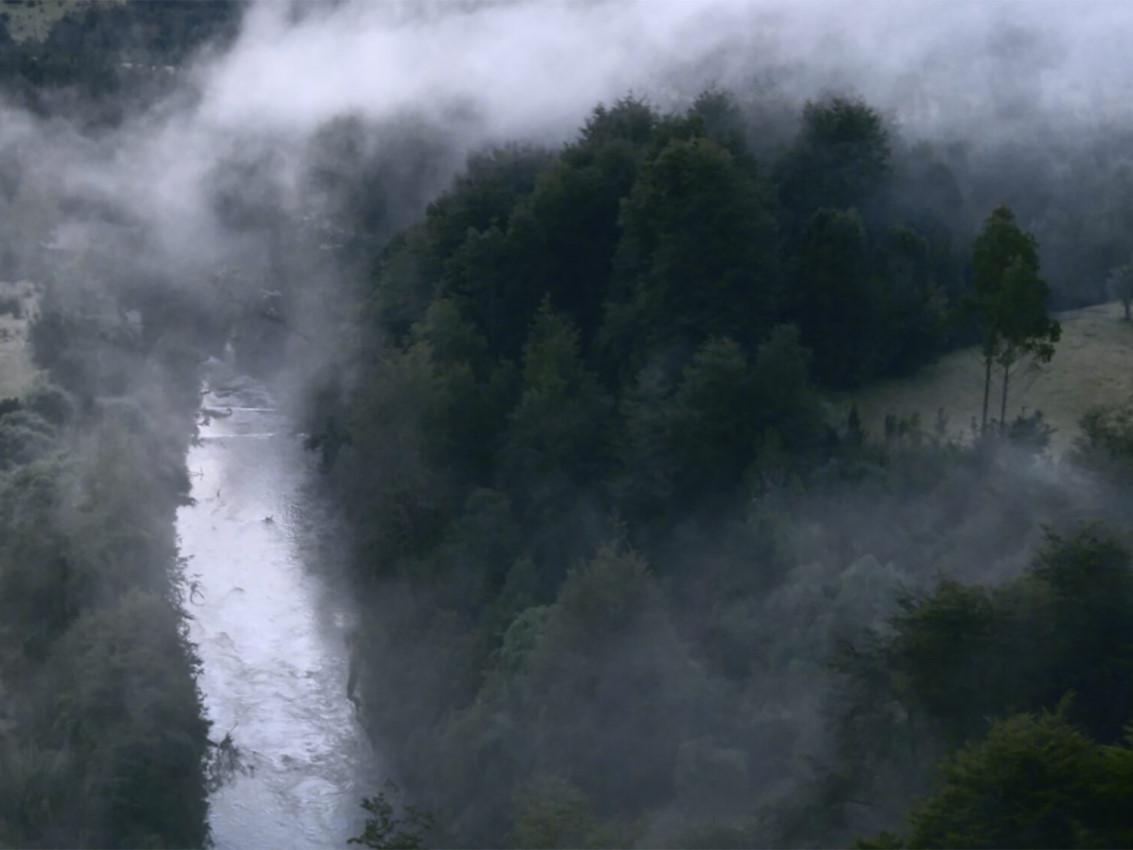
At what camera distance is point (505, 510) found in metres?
15.6

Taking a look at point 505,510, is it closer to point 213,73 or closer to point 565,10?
point 565,10

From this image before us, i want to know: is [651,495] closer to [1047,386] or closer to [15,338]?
[1047,386]

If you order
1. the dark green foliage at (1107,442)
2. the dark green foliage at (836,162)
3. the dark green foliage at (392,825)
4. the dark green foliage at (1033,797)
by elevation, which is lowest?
the dark green foliage at (392,825)

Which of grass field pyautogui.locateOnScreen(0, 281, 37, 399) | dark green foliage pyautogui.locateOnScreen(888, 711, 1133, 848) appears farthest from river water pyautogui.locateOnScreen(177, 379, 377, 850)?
dark green foliage pyautogui.locateOnScreen(888, 711, 1133, 848)

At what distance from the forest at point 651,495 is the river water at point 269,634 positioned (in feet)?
1.15

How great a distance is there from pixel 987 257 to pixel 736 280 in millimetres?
3261

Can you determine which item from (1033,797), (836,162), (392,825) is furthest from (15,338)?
(1033,797)

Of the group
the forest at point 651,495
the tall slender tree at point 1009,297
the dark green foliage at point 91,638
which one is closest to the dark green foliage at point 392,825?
the forest at point 651,495

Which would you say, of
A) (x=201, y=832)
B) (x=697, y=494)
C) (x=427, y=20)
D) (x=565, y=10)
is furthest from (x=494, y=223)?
(x=427, y=20)

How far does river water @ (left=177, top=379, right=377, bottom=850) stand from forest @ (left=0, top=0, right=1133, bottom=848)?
0.35 metres

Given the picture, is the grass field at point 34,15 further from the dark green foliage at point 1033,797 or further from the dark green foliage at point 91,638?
the dark green foliage at point 1033,797

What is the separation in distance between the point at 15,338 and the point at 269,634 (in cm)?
692

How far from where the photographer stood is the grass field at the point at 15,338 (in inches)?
769

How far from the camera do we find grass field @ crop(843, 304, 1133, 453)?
1352cm
